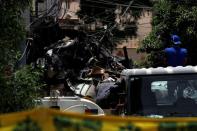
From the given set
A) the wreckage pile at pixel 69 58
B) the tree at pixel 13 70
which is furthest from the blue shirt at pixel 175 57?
the wreckage pile at pixel 69 58

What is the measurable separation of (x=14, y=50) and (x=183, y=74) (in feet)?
7.41

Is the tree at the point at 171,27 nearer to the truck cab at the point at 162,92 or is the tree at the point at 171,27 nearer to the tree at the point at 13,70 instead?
the truck cab at the point at 162,92

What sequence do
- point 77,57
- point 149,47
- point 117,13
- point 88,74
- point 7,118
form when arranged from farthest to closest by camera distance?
point 117,13 < point 149,47 < point 77,57 < point 88,74 < point 7,118

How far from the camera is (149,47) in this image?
76.4 ft

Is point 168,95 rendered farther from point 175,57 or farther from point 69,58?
point 69,58

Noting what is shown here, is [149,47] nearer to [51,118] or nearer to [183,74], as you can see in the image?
[183,74]

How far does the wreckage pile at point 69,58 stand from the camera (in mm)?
16719

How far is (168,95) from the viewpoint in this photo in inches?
310

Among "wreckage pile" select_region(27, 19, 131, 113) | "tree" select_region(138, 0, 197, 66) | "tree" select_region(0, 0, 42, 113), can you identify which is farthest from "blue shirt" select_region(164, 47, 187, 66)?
"tree" select_region(138, 0, 197, 66)

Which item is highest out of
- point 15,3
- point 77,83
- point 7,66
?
point 15,3

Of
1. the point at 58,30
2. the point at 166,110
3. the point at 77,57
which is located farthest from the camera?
the point at 58,30

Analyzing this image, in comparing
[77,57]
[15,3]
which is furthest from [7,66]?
[77,57]

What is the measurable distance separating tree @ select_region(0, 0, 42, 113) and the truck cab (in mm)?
1270

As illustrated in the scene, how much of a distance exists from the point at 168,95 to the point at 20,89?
1.91 metres
